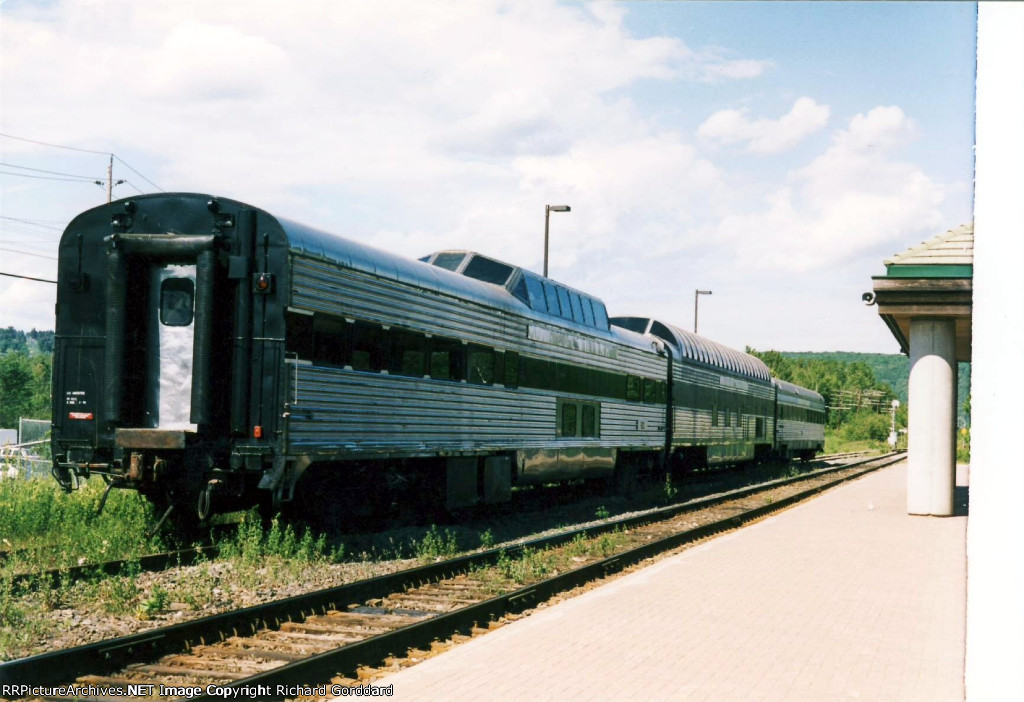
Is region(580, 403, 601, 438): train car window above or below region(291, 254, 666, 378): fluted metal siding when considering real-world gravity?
below

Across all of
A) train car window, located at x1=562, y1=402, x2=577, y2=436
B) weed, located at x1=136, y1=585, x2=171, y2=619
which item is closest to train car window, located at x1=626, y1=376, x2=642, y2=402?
train car window, located at x1=562, y1=402, x2=577, y2=436

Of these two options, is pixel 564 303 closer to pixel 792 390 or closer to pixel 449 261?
pixel 449 261

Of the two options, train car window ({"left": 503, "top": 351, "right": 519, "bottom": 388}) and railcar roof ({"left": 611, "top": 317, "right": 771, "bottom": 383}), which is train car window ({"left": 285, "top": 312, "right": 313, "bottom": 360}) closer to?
train car window ({"left": 503, "top": 351, "right": 519, "bottom": 388})

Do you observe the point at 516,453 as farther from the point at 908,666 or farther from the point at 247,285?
the point at 908,666

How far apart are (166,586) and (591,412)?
10.7 metres

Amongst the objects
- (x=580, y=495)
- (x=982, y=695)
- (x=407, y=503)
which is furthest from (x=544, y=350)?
(x=982, y=695)

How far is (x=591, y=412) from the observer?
61.8 ft

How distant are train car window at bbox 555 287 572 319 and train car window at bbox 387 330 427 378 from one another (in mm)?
5517

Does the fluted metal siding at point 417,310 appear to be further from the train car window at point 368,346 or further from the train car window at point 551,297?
the train car window at point 551,297

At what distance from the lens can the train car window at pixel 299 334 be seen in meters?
10.3

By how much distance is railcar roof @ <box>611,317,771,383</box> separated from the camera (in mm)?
24812

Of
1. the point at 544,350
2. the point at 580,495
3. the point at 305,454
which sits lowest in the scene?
the point at 580,495

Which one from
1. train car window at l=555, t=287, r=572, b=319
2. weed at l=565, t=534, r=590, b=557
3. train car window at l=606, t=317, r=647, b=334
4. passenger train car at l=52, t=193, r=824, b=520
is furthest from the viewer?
train car window at l=606, t=317, r=647, b=334

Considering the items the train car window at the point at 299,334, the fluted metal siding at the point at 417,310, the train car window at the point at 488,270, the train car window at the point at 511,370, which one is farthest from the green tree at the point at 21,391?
the train car window at the point at 299,334
